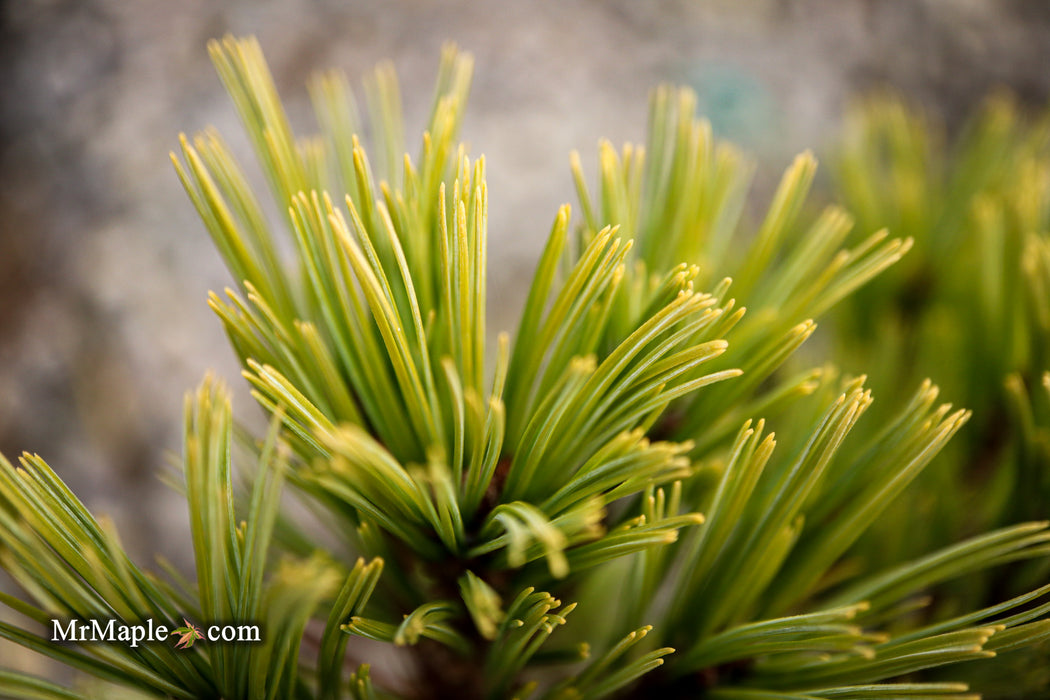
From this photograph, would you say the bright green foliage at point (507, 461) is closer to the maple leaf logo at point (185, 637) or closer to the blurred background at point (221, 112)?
the maple leaf logo at point (185, 637)

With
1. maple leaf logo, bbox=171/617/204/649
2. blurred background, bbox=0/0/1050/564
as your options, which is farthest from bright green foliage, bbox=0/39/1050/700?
blurred background, bbox=0/0/1050/564

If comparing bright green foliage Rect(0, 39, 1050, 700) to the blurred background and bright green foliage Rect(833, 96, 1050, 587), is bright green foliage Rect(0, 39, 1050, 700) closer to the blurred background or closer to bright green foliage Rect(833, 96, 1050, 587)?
bright green foliage Rect(833, 96, 1050, 587)

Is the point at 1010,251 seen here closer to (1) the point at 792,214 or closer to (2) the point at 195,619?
(1) the point at 792,214

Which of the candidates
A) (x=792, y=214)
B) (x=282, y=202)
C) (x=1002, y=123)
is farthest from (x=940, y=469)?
(x=282, y=202)

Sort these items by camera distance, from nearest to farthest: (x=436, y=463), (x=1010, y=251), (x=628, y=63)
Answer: (x=436, y=463) < (x=1010, y=251) < (x=628, y=63)

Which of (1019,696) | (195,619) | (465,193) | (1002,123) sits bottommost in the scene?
(1019,696)

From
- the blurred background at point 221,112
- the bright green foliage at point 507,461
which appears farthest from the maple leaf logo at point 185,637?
the blurred background at point 221,112
